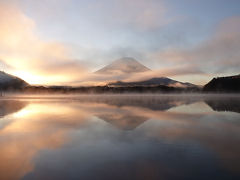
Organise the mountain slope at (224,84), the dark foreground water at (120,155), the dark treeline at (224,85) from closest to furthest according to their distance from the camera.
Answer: the dark foreground water at (120,155)
the dark treeline at (224,85)
the mountain slope at (224,84)

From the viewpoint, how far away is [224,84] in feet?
557

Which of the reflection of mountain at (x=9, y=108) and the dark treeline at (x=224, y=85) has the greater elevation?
the dark treeline at (x=224, y=85)

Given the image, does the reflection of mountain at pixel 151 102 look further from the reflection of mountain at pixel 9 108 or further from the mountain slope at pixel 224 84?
the mountain slope at pixel 224 84

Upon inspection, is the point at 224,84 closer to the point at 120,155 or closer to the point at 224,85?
the point at 224,85

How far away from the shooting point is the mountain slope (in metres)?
163

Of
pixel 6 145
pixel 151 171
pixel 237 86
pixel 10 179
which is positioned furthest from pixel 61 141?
pixel 237 86

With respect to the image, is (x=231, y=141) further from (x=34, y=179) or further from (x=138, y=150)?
(x=34, y=179)

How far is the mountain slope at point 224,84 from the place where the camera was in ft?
535

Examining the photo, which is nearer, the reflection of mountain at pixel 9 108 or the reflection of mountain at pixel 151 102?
the reflection of mountain at pixel 9 108

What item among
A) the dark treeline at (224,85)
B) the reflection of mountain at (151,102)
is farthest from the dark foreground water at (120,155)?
the dark treeline at (224,85)

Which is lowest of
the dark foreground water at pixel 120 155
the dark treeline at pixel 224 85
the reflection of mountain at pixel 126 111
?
the dark foreground water at pixel 120 155

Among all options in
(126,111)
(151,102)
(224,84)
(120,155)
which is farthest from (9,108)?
(224,84)

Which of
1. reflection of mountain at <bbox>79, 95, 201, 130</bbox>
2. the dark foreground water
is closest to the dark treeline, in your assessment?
reflection of mountain at <bbox>79, 95, 201, 130</bbox>

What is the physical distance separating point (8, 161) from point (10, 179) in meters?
1.48
